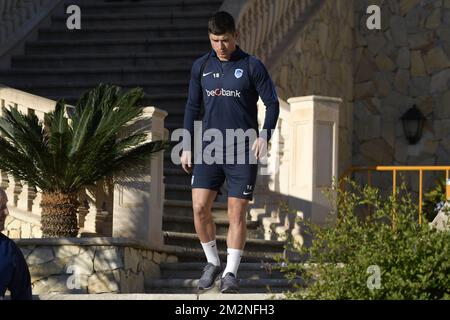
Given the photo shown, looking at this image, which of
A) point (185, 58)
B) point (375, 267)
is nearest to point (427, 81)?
point (185, 58)

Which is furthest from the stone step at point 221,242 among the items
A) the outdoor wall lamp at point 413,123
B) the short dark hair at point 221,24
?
the outdoor wall lamp at point 413,123

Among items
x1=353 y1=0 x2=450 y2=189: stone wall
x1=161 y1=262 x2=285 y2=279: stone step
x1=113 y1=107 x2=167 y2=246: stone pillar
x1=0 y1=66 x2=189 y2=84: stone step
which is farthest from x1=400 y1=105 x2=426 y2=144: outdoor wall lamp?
x1=113 y1=107 x2=167 y2=246: stone pillar

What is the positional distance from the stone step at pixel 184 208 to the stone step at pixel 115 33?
4.27 meters

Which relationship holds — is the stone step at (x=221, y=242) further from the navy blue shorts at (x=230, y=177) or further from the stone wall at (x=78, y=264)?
the navy blue shorts at (x=230, y=177)

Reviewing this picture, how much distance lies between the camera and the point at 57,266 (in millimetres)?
11539

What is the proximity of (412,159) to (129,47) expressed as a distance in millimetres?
4513

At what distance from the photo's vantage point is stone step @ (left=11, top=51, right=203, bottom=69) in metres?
17.4

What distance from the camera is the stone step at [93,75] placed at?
1703 centimetres

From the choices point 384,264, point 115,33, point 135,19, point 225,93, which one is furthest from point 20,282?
point 135,19

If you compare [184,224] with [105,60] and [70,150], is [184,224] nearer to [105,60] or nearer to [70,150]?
[70,150]

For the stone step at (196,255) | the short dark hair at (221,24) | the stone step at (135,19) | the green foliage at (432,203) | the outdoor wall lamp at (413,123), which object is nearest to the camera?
the short dark hair at (221,24)

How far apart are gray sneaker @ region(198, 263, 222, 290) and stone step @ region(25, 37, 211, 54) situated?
23.5ft

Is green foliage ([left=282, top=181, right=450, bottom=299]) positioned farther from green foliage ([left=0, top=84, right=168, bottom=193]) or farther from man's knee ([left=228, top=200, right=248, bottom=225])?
green foliage ([left=0, top=84, right=168, bottom=193])
